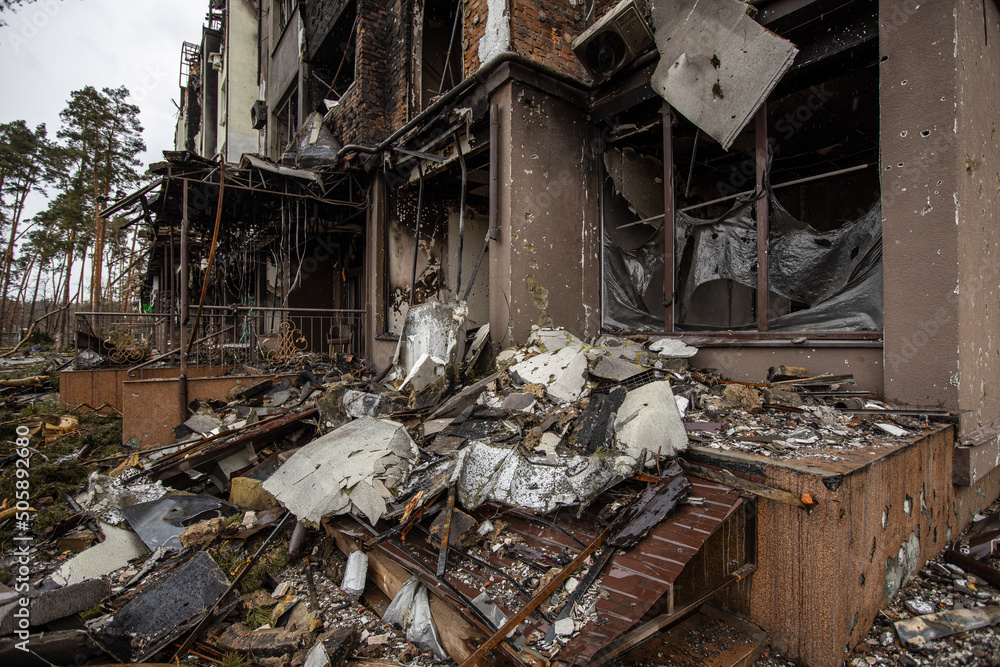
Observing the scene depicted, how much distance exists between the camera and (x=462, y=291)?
7332 mm

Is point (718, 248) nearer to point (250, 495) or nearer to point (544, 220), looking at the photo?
point (544, 220)

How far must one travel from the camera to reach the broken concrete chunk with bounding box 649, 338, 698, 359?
14.0 ft

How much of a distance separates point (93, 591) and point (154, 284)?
2051 centimetres

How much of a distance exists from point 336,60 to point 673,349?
985 centimetres

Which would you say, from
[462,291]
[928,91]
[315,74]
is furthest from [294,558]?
[315,74]

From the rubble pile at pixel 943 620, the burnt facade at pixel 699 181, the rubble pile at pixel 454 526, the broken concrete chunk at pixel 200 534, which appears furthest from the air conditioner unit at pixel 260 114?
the rubble pile at pixel 943 620

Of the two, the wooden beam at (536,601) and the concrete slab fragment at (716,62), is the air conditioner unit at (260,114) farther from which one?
the wooden beam at (536,601)

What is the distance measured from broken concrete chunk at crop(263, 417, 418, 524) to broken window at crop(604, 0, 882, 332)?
128 inches

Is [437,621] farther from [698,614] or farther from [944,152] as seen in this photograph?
[944,152]

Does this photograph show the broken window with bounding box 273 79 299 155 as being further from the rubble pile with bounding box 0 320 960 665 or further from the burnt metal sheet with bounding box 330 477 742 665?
the burnt metal sheet with bounding box 330 477 742 665

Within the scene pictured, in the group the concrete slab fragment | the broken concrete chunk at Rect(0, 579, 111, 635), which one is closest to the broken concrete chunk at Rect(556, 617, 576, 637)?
the broken concrete chunk at Rect(0, 579, 111, 635)

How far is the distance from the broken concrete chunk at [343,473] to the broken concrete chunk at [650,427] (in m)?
1.51

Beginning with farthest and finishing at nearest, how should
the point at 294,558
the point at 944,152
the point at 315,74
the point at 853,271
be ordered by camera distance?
the point at 315,74 → the point at 853,271 → the point at 294,558 → the point at 944,152

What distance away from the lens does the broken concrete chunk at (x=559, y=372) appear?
12.1ft
